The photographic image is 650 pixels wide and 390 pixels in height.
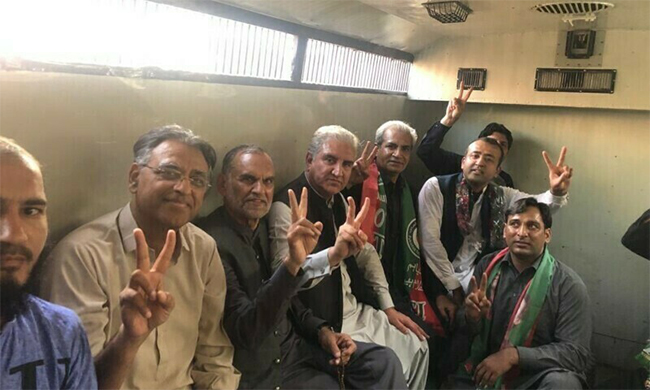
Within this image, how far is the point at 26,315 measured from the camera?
1.86 ft

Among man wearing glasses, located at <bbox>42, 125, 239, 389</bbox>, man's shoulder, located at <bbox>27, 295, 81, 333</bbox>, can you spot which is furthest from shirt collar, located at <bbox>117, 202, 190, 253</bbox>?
man's shoulder, located at <bbox>27, 295, 81, 333</bbox>

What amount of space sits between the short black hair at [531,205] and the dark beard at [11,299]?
117 centimetres

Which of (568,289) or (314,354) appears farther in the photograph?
(568,289)

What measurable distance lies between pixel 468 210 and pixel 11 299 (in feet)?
4.11

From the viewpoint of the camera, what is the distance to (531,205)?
130 centimetres

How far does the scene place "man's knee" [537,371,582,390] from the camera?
121cm

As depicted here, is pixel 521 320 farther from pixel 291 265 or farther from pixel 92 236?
pixel 92 236

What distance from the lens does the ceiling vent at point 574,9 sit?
1249 millimetres

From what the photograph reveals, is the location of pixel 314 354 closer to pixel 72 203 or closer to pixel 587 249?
pixel 72 203

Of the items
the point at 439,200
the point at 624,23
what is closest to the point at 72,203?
the point at 439,200

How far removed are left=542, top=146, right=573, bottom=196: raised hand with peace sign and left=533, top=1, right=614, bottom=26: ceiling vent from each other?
38 cm

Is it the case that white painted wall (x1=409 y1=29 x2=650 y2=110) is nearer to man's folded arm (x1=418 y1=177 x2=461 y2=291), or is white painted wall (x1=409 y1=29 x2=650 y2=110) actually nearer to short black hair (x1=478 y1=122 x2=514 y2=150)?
short black hair (x1=478 y1=122 x2=514 y2=150)

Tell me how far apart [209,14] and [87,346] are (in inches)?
26.4

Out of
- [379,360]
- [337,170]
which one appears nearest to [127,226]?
[337,170]
